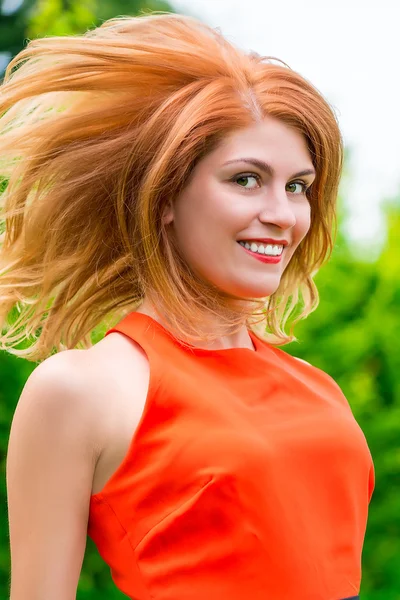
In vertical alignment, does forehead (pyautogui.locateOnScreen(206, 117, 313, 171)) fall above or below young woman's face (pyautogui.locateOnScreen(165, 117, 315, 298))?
above

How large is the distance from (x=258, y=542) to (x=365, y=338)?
9.21 feet

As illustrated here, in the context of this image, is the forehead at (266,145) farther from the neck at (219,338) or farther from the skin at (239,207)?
the neck at (219,338)

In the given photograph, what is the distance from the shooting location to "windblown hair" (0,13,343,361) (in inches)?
98.0

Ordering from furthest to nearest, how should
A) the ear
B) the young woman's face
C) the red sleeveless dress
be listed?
the ear → the young woman's face → the red sleeveless dress

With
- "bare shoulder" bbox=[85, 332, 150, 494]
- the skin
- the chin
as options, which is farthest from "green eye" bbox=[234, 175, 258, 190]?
"bare shoulder" bbox=[85, 332, 150, 494]

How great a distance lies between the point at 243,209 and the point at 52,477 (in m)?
0.81

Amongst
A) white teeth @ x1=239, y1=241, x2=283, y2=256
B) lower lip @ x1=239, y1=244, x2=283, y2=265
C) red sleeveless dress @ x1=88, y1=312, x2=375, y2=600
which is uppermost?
→ white teeth @ x1=239, y1=241, x2=283, y2=256

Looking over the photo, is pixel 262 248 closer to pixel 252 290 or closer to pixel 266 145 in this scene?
pixel 252 290

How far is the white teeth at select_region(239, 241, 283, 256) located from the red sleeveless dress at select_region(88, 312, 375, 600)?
0.33 meters

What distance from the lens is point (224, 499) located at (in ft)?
7.21

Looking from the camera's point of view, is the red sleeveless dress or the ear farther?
the ear

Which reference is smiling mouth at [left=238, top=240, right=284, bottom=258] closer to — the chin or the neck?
the chin

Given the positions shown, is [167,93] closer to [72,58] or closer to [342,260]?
[72,58]

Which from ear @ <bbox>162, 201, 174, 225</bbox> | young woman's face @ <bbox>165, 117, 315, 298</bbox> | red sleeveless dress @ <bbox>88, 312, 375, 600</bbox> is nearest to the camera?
red sleeveless dress @ <bbox>88, 312, 375, 600</bbox>
